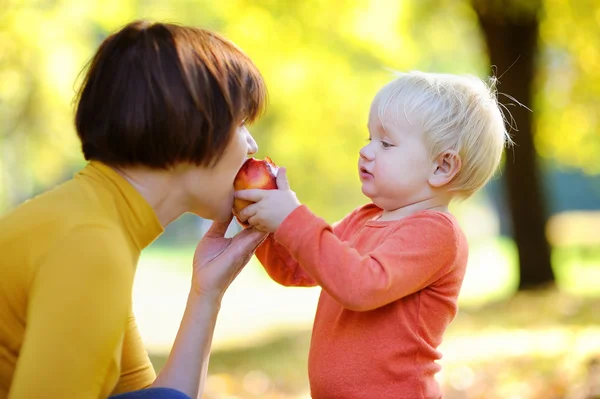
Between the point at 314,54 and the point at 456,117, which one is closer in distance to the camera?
the point at 456,117

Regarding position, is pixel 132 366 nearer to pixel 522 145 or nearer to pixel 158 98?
pixel 158 98

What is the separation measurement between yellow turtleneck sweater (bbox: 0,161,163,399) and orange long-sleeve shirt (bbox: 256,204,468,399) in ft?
1.80

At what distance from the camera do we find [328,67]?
1061 centimetres

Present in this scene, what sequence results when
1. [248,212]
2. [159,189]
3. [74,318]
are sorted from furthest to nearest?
[248,212] < [159,189] < [74,318]

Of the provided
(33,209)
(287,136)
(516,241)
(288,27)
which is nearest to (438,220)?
(33,209)

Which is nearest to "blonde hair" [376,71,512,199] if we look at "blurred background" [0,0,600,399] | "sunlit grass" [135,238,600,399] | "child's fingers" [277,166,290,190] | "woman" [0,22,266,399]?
"child's fingers" [277,166,290,190]

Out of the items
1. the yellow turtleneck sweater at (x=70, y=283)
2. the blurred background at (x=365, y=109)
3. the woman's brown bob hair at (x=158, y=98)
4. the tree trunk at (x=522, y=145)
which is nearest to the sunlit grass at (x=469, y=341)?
the blurred background at (x=365, y=109)

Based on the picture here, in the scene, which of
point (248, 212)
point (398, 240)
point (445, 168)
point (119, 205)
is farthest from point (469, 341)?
point (119, 205)

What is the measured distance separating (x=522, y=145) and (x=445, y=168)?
A: 764 cm

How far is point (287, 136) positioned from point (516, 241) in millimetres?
4252

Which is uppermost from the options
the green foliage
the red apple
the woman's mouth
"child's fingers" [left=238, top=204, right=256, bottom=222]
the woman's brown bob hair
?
the woman's brown bob hair

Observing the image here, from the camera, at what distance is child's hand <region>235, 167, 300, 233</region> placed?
2.43 m

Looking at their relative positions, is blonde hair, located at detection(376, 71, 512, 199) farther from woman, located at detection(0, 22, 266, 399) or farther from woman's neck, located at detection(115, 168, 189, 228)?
woman's neck, located at detection(115, 168, 189, 228)

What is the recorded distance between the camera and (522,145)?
32.4ft
